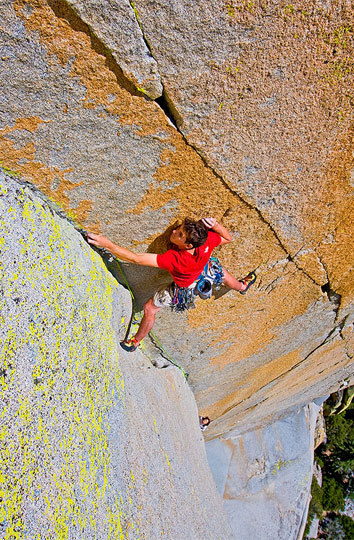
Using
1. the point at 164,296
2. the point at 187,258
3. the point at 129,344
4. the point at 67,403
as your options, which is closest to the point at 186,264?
the point at 187,258

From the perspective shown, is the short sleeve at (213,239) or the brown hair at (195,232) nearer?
the brown hair at (195,232)

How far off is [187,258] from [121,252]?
36 centimetres

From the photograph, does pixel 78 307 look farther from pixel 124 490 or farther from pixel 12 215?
pixel 124 490

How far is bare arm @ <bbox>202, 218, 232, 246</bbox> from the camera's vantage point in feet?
6.27

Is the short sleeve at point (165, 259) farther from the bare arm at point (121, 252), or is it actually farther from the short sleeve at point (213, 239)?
the short sleeve at point (213, 239)

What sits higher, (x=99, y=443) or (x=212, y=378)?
(x=99, y=443)

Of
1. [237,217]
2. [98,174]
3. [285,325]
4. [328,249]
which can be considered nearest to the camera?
[98,174]

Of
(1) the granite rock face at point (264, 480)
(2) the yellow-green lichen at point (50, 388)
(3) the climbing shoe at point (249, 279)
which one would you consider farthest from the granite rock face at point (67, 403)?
→ (1) the granite rock face at point (264, 480)

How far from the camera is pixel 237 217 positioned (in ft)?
6.51

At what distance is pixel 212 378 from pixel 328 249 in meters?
1.98

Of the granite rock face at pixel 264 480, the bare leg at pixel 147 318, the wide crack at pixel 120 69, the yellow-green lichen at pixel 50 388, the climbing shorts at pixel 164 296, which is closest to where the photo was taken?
the wide crack at pixel 120 69

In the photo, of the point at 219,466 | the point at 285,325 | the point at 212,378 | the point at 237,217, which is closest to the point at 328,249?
the point at 237,217

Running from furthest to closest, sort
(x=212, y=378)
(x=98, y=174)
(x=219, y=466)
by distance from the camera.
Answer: (x=219, y=466) → (x=212, y=378) → (x=98, y=174)

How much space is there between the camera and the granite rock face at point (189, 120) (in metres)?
1.15
